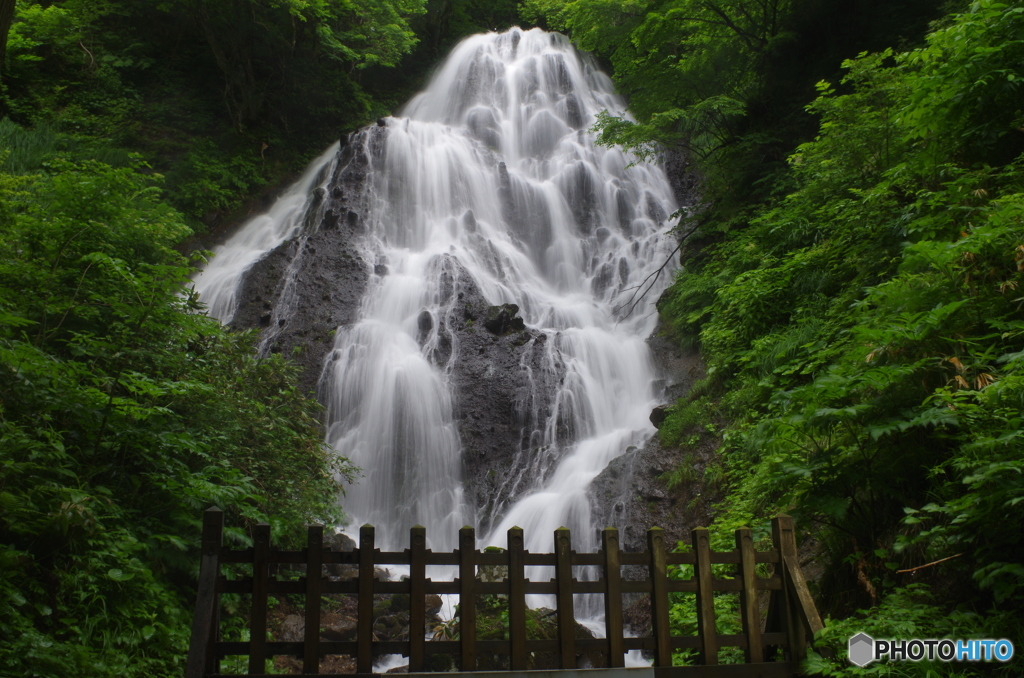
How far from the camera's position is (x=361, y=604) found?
3.71 metres

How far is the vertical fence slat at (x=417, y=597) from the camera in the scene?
3670 mm

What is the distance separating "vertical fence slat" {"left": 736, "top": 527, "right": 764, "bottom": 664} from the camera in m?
3.86

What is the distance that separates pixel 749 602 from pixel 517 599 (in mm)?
1426

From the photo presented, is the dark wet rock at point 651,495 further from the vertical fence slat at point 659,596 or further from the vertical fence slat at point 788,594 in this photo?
the vertical fence slat at point 659,596

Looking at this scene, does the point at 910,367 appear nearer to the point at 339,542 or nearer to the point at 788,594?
the point at 788,594

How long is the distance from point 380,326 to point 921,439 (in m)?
10.9

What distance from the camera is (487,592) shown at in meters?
3.70

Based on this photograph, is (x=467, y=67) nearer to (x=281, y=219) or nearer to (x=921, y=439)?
(x=281, y=219)

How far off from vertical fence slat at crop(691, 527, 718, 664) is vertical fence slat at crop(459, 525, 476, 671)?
1344 mm

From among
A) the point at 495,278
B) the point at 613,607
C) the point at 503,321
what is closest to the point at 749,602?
the point at 613,607

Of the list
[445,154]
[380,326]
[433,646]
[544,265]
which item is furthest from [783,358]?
[445,154]

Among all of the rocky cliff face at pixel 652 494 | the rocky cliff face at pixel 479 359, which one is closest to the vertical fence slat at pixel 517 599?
the rocky cliff face at pixel 652 494

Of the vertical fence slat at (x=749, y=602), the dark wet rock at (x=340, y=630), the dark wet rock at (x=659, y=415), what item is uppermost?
the dark wet rock at (x=659, y=415)

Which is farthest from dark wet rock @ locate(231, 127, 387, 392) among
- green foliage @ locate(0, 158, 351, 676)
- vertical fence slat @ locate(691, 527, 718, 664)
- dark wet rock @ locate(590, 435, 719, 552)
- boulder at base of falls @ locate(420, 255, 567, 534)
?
vertical fence slat @ locate(691, 527, 718, 664)
